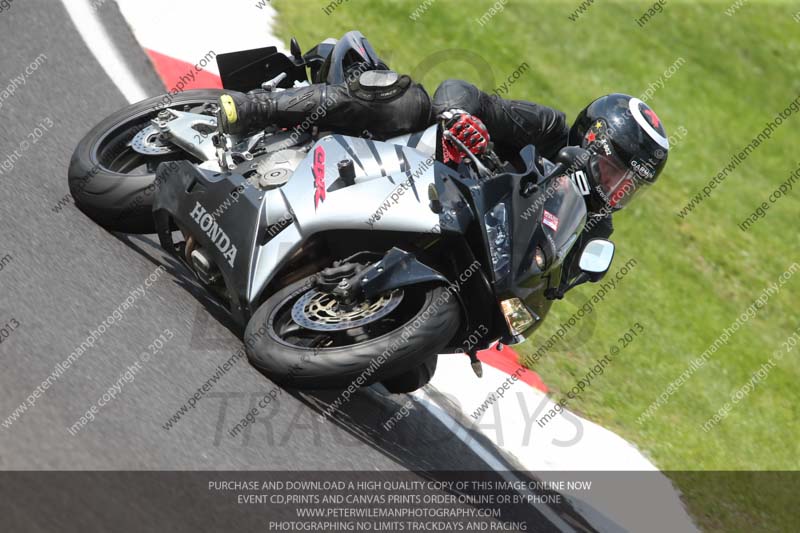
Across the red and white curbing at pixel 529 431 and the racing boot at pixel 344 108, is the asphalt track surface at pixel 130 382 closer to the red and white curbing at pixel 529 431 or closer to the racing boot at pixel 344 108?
the red and white curbing at pixel 529 431

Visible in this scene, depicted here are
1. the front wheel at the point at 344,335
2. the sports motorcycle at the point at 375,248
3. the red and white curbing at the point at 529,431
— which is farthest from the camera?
the red and white curbing at the point at 529,431

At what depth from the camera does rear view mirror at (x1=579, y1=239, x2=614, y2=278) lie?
522 cm

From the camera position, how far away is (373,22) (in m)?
12.1

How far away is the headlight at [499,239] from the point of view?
4.99m

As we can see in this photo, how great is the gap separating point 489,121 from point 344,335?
1.72 m

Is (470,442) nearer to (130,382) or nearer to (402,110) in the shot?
(402,110)

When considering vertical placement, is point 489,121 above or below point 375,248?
below

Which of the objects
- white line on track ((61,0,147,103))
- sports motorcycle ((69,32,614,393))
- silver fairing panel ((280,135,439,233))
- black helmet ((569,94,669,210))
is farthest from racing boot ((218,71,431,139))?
white line on track ((61,0,147,103))

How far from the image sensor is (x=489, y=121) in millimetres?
6031

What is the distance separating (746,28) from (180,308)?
11446 millimetres

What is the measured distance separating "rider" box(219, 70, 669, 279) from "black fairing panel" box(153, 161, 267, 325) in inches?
17.7

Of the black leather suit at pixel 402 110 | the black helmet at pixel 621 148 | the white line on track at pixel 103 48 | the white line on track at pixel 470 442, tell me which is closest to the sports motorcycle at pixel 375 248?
the black leather suit at pixel 402 110

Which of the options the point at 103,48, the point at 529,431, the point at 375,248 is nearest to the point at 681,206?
the point at 529,431

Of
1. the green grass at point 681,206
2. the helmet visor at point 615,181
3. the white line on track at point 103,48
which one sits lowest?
the green grass at point 681,206
